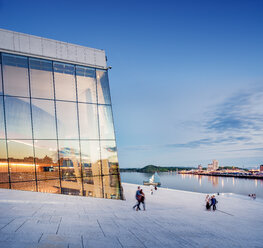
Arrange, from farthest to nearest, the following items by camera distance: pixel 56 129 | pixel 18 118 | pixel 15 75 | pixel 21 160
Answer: pixel 56 129 < pixel 15 75 < pixel 18 118 < pixel 21 160

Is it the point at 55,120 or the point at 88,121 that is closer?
the point at 55,120

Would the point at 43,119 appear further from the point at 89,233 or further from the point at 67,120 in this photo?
the point at 89,233

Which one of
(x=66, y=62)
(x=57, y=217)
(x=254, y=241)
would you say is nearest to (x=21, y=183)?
(x=57, y=217)

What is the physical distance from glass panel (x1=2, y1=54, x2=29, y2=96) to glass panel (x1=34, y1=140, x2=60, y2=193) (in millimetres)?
4327

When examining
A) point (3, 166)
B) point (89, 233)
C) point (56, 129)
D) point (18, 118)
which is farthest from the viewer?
point (56, 129)

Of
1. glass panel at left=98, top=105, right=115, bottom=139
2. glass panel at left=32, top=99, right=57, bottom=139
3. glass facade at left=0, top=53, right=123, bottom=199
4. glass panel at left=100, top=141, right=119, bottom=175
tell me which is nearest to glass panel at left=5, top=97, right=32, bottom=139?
glass facade at left=0, top=53, right=123, bottom=199

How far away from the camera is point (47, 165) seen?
16.5 metres

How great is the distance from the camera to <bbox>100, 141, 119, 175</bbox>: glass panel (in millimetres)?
19031

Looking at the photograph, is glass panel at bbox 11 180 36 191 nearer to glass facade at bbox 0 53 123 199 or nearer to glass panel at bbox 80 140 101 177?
glass facade at bbox 0 53 123 199

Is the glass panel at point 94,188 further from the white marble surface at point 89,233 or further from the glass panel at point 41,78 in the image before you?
the white marble surface at point 89,233

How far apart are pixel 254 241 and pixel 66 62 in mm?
18324

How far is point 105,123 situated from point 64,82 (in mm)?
5232

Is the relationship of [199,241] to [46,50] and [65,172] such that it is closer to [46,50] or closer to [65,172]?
[65,172]

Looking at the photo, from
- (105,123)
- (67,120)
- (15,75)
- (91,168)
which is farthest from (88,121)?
(15,75)
